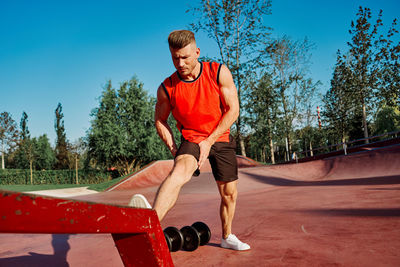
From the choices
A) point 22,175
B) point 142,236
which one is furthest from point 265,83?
point 22,175

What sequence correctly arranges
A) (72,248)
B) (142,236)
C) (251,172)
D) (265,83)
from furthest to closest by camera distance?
(265,83) → (251,172) → (72,248) → (142,236)

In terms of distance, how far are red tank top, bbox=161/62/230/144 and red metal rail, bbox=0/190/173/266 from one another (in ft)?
4.27

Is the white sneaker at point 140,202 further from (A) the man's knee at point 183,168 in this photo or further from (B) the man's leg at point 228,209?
(B) the man's leg at point 228,209

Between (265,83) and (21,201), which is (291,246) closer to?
(21,201)

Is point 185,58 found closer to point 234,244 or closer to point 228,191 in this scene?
point 228,191

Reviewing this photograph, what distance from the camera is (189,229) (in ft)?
9.04

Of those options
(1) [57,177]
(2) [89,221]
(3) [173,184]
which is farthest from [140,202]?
(1) [57,177]

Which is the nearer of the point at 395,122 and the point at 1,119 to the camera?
the point at 395,122

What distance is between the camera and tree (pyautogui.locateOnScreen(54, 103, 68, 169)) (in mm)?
44909

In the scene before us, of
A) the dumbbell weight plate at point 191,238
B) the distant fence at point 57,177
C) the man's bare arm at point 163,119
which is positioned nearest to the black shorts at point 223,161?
the man's bare arm at point 163,119

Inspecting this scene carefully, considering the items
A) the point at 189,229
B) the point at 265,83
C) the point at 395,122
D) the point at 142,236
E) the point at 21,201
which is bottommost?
the point at 189,229

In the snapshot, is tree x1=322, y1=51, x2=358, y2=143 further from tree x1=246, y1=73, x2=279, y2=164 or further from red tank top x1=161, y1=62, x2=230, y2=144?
red tank top x1=161, y1=62, x2=230, y2=144

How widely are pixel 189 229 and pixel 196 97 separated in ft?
4.26

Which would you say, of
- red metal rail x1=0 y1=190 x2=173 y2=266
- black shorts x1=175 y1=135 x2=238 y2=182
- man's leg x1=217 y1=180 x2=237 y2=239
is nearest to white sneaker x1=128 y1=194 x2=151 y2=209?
red metal rail x1=0 y1=190 x2=173 y2=266
